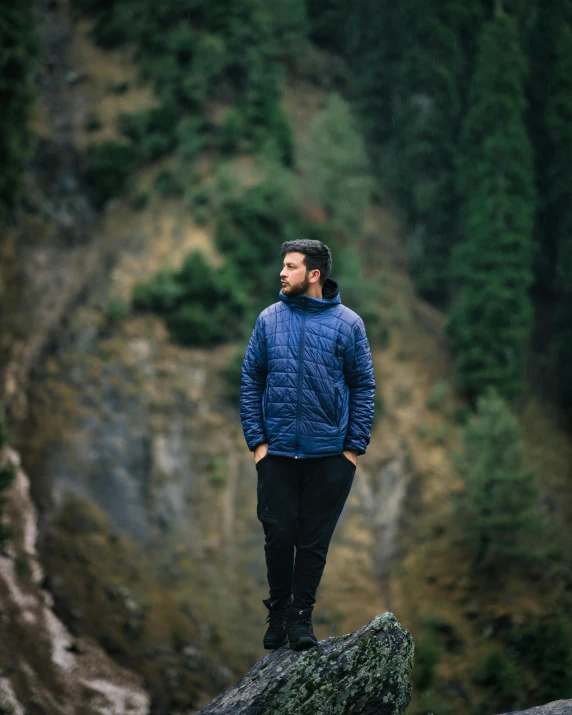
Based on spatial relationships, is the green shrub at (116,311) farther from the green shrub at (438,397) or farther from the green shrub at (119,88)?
the green shrub at (119,88)

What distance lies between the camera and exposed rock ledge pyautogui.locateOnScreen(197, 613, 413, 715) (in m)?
5.26

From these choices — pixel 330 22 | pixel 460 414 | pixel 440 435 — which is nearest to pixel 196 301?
pixel 440 435

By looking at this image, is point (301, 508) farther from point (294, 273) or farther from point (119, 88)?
point (119, 88)

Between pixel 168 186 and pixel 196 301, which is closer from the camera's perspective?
pixel 196 301

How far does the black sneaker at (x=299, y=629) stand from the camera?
17.3 ft

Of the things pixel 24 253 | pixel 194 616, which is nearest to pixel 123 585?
pixel 194 616

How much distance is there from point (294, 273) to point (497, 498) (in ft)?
48.7

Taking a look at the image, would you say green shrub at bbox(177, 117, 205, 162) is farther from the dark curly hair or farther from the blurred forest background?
the dark curly hair

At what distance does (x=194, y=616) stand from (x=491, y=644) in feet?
22.4

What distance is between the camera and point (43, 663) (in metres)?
12.7

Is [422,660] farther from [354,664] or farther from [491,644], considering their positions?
[354,664]

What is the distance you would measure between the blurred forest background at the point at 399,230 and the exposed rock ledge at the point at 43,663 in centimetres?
53

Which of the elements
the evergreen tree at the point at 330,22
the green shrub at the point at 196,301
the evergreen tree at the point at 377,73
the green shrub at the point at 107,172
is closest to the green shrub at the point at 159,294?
the green shrub at the point at 196,301

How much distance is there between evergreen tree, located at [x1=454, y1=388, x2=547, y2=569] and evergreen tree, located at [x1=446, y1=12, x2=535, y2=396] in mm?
4232
